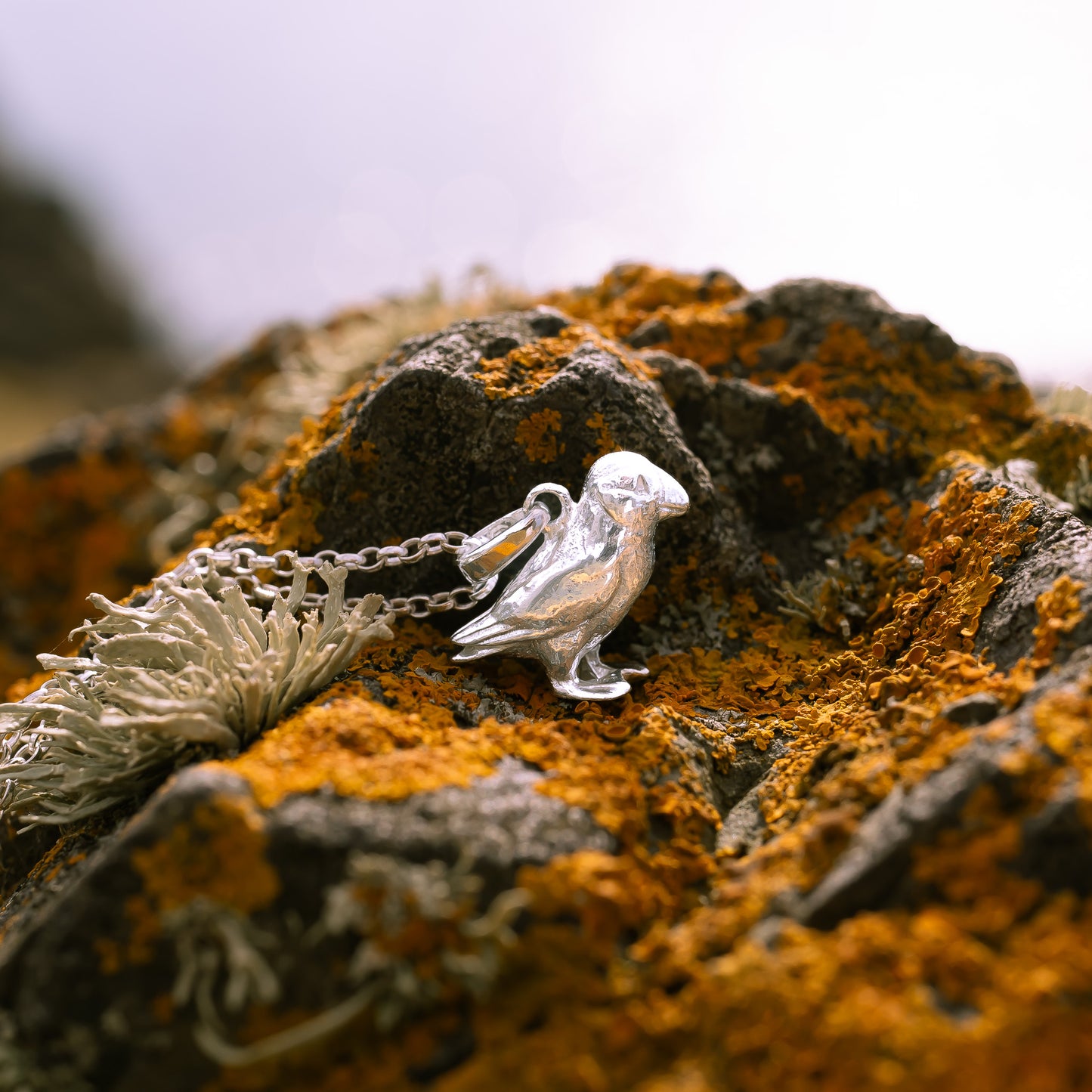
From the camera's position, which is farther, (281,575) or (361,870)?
(281,575)

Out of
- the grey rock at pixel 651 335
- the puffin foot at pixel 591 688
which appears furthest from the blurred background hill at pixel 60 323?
the puffin foot at pixel 591 688

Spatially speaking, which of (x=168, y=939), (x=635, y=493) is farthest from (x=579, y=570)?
(x=168, y=939)

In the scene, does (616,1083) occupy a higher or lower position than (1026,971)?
lower

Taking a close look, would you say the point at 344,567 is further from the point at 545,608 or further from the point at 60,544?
the point at 60,544

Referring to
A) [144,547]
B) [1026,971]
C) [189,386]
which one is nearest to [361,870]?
[1026,971]

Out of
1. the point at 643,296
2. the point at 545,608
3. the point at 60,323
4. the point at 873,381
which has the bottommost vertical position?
the point at 60,323

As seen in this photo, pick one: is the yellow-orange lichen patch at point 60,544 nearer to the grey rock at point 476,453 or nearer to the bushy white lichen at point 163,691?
the bushy white lichen at point 163,691

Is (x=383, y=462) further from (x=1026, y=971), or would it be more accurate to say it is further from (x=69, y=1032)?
(x=1026, y=971)
